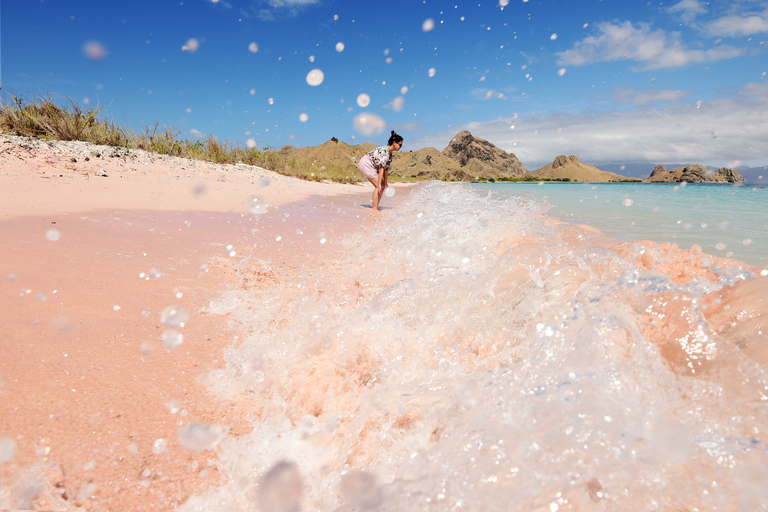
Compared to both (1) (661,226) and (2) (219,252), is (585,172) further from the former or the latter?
(2) (219,252)

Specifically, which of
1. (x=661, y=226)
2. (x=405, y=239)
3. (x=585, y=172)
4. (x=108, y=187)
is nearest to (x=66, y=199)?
(x=108, y=187)

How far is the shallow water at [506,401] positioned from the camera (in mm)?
894

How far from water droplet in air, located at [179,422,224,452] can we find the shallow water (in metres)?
0.04

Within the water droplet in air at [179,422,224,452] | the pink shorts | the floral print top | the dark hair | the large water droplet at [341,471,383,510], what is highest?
the dark hair

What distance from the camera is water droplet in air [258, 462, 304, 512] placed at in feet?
3.17

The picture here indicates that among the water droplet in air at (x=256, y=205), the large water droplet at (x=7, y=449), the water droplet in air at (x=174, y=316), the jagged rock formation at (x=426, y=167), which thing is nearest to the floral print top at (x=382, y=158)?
the water droplet in air at (x=256, y=205)

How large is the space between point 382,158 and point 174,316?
21.3 feet

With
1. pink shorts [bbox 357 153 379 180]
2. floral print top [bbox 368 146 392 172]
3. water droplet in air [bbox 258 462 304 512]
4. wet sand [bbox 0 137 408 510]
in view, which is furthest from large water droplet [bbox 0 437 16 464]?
pink shorts [bbox 357 153 379 180]

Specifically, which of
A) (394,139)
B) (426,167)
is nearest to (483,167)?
(426,167)

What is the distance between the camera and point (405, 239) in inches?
151

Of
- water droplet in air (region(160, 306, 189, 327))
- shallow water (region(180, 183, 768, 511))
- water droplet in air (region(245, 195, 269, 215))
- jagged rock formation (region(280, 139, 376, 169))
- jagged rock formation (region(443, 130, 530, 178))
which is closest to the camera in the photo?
shallow water (region(180, 183, 768, 511))

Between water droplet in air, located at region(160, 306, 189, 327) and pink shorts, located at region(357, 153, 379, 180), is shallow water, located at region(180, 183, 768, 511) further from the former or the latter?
pink shorts, located at region(357, 153, 379, 180)

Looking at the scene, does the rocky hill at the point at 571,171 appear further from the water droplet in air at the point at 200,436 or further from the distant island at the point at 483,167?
the water droplet in air at the point at 200,436

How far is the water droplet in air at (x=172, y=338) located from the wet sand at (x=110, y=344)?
0.03 m
